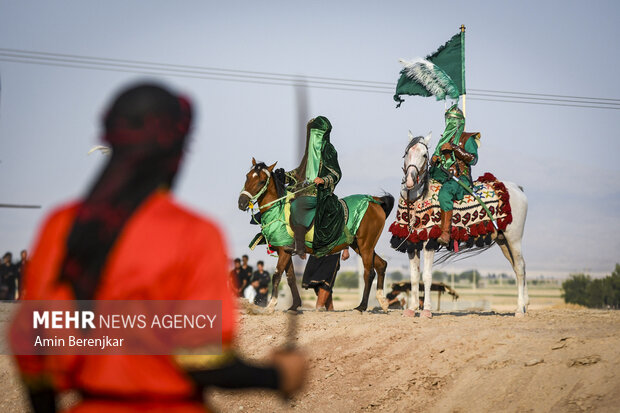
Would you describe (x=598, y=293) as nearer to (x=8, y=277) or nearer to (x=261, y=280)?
(x=261, y=280)

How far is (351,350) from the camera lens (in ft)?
35.3

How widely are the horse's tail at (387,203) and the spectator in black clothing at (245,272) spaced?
5064 millimetres

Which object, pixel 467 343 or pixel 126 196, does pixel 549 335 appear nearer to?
pixel 467 343

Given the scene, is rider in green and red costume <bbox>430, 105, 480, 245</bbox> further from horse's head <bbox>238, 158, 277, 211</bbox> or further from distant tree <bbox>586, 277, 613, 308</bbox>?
distant tree <bbox>586, 277, 613, 308</bbox>

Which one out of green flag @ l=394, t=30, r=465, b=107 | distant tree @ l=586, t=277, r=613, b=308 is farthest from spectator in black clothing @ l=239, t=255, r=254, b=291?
distant tree @ l=586, t=277, r=613, b=308

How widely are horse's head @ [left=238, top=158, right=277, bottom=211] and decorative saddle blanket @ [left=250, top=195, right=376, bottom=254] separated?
0.42 m

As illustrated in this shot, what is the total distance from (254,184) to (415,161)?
121 inches

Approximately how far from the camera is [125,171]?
2.30m

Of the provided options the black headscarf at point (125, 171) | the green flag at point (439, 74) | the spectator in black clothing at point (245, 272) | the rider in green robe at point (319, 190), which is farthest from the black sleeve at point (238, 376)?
the spectator in black clothing at point (245, 272)

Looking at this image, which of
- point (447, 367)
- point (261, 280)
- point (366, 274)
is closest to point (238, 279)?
point (261, 280)

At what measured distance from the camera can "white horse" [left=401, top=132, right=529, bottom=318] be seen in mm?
12680

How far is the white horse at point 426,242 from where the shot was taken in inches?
499

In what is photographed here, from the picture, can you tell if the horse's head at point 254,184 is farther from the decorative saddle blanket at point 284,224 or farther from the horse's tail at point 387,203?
the horse's tail at point 387,203

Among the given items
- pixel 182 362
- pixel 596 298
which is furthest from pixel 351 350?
pixel 596 298
